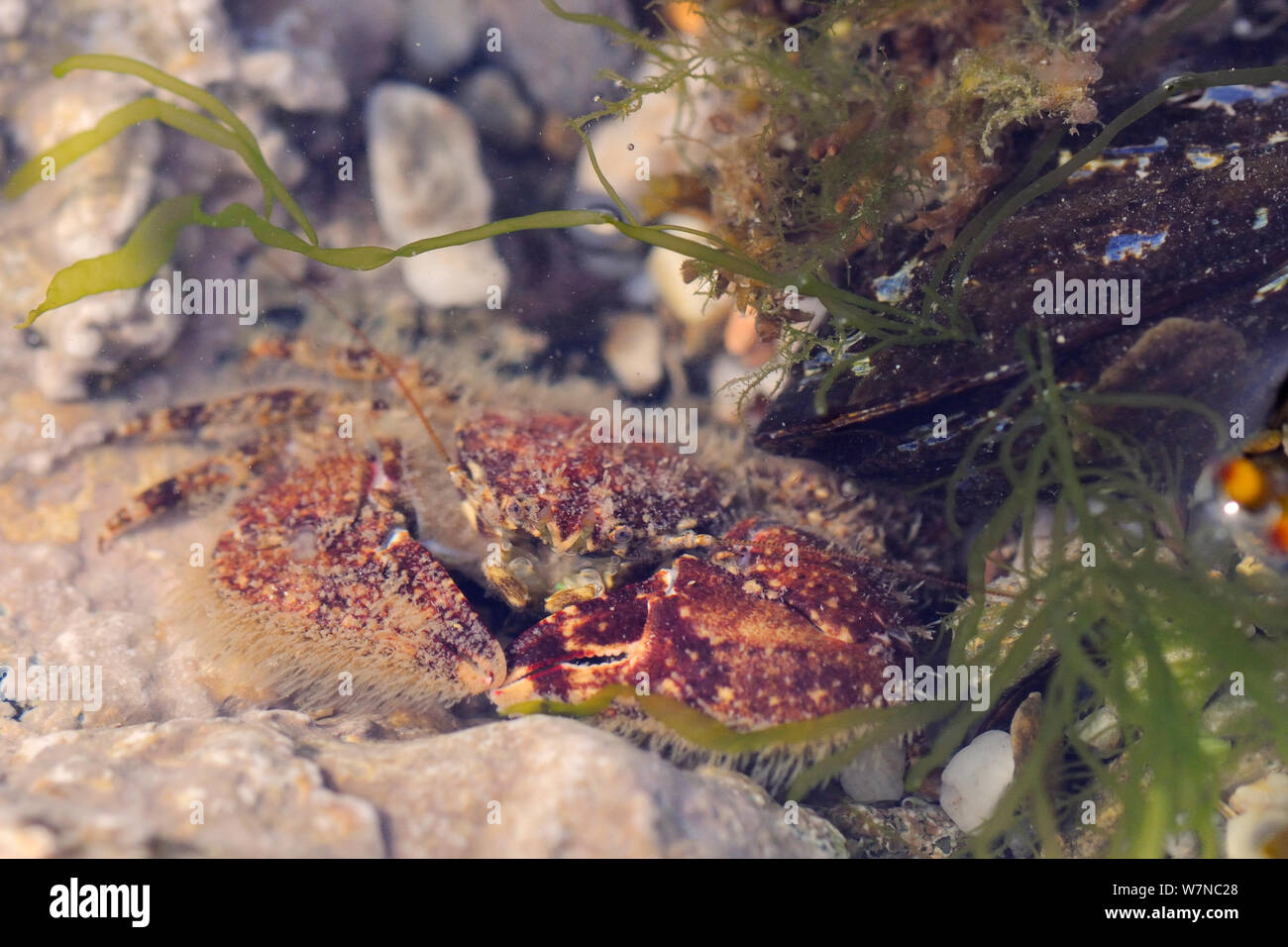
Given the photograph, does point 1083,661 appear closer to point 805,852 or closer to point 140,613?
point 805,852

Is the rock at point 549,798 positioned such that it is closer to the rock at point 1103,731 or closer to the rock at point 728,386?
the rock at point 1103,731

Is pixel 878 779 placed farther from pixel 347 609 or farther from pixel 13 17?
pixel 13 17

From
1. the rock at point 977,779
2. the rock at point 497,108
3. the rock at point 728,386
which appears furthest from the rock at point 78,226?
the rock at point 977,779

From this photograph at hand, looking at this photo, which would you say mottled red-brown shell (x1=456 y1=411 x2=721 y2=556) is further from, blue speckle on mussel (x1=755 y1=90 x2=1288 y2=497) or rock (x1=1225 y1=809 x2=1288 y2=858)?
rock (x1=1225 y1=809 x2=1288 y2=858)

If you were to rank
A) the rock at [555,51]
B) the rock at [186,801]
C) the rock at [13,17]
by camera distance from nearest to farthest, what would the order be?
the rock at [186,801]
the rock at [13,17]
the rock at [555,51]

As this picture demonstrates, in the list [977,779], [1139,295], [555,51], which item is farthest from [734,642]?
[555,51]
